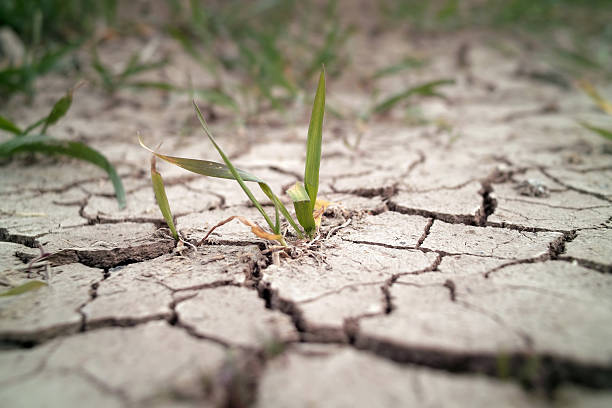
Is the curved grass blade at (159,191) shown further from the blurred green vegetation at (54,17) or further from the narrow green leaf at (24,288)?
the blurred green vegetation at (54,17)

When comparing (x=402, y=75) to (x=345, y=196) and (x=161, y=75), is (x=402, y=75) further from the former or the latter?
(x=345, y=196)

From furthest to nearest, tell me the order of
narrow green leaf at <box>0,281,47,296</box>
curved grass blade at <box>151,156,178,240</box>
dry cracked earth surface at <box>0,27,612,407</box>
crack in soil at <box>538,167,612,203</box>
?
1. crack in soil at <box>538,167,612,203</box>
2. curved grass blade at <box>151,156,178,240</box>
3. narrow green leaf at <box>0,281,47,296</box>
4. dry cracked earth surface at <box>0,27,612,407</box>

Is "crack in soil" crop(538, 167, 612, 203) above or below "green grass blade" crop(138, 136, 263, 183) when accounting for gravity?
below

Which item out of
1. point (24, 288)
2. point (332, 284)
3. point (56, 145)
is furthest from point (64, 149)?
point (332, 284)

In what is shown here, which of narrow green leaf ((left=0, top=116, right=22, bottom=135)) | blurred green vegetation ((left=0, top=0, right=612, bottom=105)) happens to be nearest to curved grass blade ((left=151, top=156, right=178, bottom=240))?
narrow green leaf ((left=0, top=116, right=22, bottom=135))

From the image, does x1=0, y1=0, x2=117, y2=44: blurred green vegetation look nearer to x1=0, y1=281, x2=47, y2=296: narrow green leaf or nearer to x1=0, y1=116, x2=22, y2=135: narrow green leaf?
x1=0, y1=116, x2=22, y2=135: narrow green leaf

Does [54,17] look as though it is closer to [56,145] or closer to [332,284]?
[56,145]

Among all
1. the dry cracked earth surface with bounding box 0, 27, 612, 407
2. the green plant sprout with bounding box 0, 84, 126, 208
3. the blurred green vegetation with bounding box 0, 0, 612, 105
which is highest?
the blurred green vegetation with bounding box 0, 0, 612, 105
